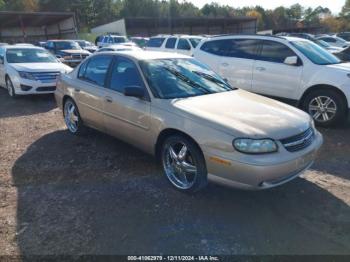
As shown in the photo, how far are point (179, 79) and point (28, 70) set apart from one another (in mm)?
6261

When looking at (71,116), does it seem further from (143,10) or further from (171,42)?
(143,10)

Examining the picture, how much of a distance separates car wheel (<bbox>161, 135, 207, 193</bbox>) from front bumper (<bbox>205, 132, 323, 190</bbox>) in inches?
5.9

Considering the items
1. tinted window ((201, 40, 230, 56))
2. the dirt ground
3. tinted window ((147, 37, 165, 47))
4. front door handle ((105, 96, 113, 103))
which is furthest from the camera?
tinted window ((147, 37, 165, 47))

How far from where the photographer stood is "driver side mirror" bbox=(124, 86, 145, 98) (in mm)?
4219

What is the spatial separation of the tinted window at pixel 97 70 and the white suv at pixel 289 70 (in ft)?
12.4

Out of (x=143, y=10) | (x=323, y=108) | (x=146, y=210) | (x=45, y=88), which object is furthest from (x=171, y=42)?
(x=143, y=10)

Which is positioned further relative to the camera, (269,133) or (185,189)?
(185,189)

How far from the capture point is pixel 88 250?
119 inches

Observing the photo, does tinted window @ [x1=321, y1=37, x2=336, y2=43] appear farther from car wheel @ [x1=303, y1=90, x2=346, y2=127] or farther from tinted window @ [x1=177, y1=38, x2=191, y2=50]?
car wheel @ [x1=303, y1=90, x2=346, y2=127]

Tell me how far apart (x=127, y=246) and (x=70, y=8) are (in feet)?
251

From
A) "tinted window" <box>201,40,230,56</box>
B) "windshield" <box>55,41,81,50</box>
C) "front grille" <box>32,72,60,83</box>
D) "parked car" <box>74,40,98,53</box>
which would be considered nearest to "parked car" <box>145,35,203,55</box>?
"tinted window" <box>201,40,230,56</box>

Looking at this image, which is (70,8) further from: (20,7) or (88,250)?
(88,250)

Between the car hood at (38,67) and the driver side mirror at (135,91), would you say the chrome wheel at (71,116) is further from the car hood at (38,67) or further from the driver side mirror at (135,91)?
the car hood at (38,67)

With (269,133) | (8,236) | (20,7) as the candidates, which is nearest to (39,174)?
(8,236)
